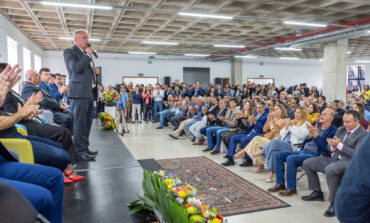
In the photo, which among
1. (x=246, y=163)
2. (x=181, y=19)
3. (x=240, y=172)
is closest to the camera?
(x=240, y=172)

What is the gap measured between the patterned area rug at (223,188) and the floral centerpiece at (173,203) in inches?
49.7

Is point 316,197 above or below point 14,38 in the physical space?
below

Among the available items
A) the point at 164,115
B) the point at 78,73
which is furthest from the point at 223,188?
the point at 164,115

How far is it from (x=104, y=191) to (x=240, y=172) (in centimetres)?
283

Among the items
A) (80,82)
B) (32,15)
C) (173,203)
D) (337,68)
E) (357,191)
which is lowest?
(173,203)

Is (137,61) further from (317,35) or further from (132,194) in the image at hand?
(132,194)

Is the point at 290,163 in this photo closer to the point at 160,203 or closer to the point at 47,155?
the point at 160,203

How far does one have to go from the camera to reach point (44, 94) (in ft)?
11.6

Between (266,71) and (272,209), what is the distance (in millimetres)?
16323

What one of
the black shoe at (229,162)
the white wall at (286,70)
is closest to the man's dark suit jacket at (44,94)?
the black shoe at (229,162)

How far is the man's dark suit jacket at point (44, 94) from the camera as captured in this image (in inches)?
131

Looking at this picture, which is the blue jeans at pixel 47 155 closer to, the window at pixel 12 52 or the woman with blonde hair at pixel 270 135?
the woman with blonde hair at pixel 270 135

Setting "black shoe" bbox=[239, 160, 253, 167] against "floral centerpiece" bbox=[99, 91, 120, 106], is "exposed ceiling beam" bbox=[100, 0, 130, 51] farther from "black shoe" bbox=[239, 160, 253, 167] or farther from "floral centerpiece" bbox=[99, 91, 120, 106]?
"black shoe" bbox=[239, 160, 253, 167]

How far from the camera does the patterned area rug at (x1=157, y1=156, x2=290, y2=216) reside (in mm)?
3090
